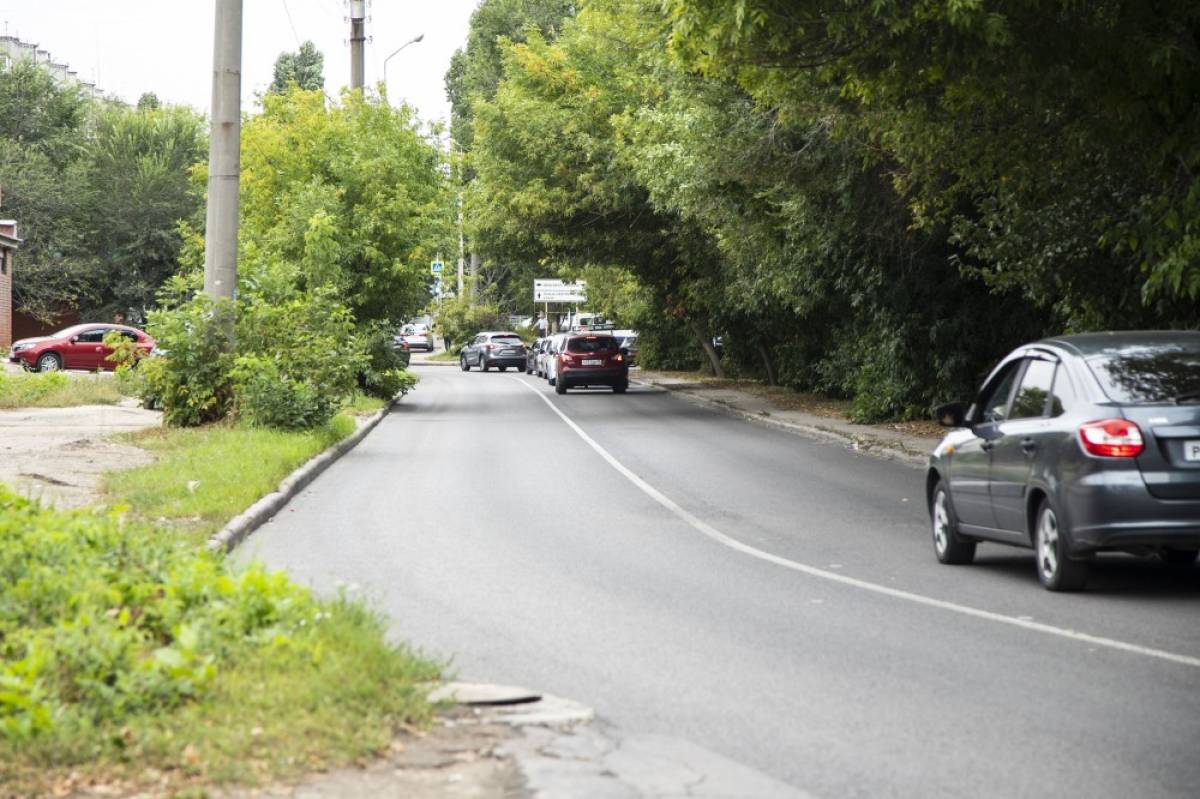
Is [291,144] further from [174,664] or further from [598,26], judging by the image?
[174,664]

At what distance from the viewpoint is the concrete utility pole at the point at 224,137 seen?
22766mm

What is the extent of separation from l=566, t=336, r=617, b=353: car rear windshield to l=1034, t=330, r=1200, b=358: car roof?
34.8 m

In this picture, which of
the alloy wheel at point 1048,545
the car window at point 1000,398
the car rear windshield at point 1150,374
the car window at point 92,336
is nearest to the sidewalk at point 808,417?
the car window at point 1000,398

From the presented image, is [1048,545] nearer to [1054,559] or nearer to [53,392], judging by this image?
[1054,559]

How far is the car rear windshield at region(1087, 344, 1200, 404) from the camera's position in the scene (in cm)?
1015

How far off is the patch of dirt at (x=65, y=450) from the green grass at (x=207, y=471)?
297mm

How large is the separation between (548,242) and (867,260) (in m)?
16.1

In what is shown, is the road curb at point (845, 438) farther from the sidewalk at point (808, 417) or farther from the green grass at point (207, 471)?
the green grass at point (207, 471)

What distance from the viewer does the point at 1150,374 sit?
406 inches

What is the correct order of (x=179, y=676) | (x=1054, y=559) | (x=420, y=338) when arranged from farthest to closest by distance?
(x=420, y=338)
(x=1054, y=559)
(x=179, y=676)

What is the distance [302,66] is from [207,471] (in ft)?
323

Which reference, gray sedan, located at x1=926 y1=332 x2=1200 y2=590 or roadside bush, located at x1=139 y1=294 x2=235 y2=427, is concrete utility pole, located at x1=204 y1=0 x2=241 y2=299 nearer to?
roadside bush, located at x1=139 y1=294 x2=235 y2=427

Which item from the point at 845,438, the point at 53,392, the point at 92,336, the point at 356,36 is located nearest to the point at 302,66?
the point at 92,336

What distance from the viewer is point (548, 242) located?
141 ft
